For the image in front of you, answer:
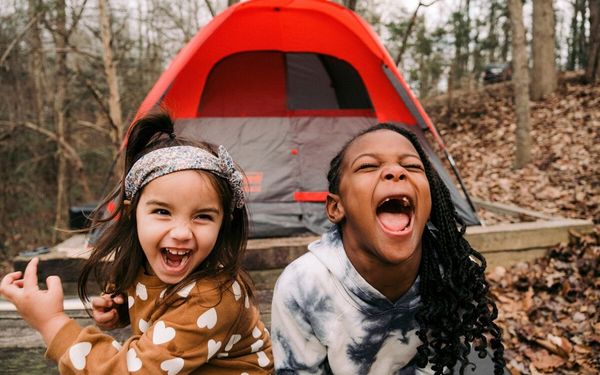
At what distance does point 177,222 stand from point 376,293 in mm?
667

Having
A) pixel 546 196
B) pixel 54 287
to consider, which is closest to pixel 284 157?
pixel 54 287

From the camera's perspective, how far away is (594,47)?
8.77m

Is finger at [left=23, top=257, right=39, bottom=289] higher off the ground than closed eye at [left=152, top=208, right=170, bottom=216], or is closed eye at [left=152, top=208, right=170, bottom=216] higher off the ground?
closed eye at [left=152, top=208, right=170, bottom=216]

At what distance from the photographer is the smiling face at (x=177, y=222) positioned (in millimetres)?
1337

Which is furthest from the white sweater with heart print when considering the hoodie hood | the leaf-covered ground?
the leaf-covered ground

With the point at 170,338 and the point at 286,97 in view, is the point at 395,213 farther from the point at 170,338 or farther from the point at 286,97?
the point at 286,97

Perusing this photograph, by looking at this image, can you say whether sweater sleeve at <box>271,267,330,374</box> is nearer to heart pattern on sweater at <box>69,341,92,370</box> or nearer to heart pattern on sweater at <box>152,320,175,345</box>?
heart pattern on sweater at <box>152,320,175,345</box>

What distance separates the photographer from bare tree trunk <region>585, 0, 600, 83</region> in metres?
8.11

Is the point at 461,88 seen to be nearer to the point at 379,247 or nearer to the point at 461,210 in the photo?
the point at 461,210

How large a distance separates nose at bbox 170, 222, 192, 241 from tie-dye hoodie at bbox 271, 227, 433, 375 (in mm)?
367

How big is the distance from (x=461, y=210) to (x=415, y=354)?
2400 mm

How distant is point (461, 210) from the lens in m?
3.70

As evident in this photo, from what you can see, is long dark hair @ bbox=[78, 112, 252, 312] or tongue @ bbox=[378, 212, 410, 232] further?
long dark hair @ bbox=[78, 112, 252, 312]

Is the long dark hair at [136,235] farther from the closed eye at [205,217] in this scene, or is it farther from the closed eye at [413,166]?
the closed eye at [413,166]
